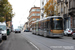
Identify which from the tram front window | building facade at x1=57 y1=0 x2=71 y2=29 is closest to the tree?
building facade at x1=57 y1=0 x2=71 y2=29

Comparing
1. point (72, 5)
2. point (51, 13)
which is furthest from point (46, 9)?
point (72, 5)

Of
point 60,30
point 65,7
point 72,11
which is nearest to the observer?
point 60,30

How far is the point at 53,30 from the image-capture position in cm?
2445

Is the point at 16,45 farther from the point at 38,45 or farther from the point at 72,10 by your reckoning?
the point at 72,10

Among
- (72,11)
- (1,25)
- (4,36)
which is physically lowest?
(4,36)

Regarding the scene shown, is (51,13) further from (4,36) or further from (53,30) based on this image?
(4,36)

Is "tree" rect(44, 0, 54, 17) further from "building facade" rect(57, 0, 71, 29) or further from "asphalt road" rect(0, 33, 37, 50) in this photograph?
"asphalt road" rect(0, 33, 37, 50)

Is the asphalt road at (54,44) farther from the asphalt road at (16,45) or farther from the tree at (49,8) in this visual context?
the tree at (49,8)

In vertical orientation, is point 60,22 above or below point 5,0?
below

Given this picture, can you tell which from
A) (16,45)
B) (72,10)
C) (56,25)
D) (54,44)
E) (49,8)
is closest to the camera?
(16,45)

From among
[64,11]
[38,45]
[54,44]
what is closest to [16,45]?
[38,45]

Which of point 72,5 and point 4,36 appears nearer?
point 4,36

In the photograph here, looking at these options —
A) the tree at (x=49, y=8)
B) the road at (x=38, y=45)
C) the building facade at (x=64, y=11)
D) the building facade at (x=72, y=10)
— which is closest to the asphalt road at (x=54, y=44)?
the road at (x=38, y=45)

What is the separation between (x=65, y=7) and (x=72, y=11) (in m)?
7.67
